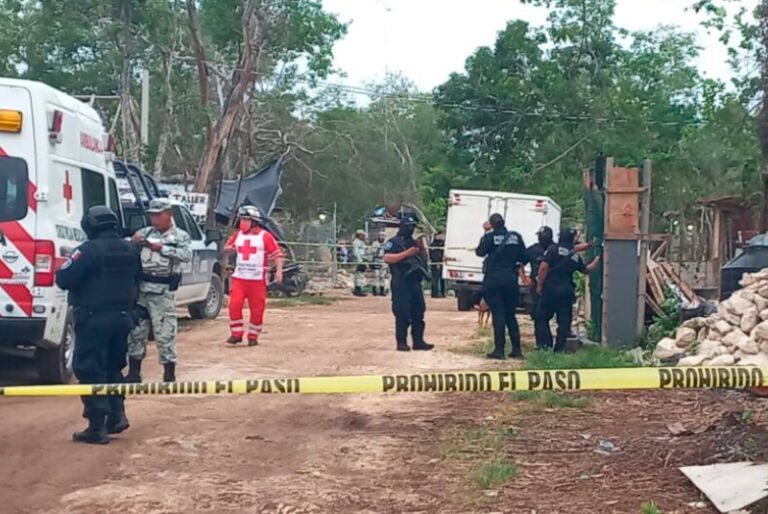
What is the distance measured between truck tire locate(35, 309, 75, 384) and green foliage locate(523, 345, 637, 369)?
468 cm

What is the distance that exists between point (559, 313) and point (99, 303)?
6928 millimetres

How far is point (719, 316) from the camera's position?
1148 cm

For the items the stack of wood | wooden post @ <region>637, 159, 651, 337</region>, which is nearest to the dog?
the stack of wood

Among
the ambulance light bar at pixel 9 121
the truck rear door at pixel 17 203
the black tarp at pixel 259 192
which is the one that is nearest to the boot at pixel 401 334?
the truck rear door at pixel 17 203

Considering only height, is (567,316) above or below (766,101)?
below

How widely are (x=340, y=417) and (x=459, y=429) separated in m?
1.04

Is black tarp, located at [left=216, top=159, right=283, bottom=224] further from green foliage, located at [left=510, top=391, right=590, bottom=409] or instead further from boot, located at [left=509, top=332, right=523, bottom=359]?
green foliage, located at [left=510, top=391, right=590, bottom=409]

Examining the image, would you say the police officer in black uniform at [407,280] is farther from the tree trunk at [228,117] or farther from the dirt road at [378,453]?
the tree trunk at [228,117]

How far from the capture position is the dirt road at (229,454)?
20.5 feet

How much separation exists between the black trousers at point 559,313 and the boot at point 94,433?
6651 mm

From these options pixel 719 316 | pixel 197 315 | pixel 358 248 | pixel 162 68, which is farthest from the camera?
pixel 162 68

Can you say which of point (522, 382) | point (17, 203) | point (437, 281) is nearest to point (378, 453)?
point (522, 382)

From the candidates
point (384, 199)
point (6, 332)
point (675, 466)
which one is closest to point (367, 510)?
point (675, 466)

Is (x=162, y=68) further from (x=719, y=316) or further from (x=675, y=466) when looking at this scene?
(x=675, y=466)
